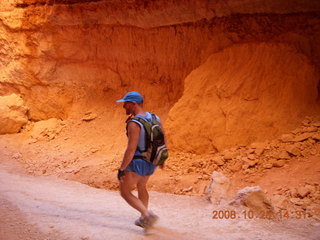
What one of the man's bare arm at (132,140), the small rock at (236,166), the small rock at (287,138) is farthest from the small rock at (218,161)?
the man's bare arm at (132,140)

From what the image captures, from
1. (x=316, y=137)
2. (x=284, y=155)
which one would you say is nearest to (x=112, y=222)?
(x=284, y=155)

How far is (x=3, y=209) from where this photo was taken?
3.35 metres

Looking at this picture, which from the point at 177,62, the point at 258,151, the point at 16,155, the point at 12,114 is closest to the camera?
the point at 258,151

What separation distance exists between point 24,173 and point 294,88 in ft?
17.7

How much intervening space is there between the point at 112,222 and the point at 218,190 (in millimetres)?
1646

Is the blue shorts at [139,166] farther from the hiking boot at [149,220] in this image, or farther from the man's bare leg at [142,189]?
the hiking boot at [149,220]

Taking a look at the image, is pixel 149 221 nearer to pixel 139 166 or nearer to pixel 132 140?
pixel 139 166

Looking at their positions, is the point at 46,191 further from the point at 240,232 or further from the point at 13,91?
the point at 13,91

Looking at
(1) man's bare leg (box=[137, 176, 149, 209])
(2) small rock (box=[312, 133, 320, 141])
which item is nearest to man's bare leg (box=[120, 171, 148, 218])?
(1) man's bare leg (box=[137, 176, 149, 209])

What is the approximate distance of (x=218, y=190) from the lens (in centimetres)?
445

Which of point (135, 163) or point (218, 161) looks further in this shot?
point (218, 161)

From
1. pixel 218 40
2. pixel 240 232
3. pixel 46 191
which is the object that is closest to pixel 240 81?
pixel 218 40

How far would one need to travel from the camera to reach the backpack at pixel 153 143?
3.09 metres

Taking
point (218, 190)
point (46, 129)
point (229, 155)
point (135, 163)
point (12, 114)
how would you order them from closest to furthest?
point (135, 163), point (218, 190), point (229, 155), point (46, 129), point (12, 114)
